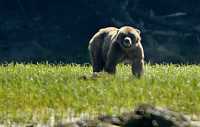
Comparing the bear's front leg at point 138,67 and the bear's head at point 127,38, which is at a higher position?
the bear's head at point 127,38

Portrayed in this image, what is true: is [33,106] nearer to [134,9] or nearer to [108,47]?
[108,47]

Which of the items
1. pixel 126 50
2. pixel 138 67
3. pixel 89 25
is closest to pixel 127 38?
pixel 126 50

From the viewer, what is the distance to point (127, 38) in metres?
19.4

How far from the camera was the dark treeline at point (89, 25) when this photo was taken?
63031 mm

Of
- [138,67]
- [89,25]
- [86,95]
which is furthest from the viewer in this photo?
[89,25]

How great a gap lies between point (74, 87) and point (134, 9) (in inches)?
1947

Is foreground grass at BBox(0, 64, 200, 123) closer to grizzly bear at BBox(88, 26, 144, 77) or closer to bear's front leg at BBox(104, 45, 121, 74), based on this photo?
grizzly bear at BBox(88, 26, 144, 77)

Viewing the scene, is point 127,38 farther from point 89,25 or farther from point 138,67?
point 89,25

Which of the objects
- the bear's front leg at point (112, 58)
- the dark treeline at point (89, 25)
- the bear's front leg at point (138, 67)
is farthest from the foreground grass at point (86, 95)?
the dark treeline at point (89, 25)

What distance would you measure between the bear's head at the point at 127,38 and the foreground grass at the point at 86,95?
9.84 ft

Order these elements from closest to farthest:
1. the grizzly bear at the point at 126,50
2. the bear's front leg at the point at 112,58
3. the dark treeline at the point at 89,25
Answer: the grizzly bear at the point at 126,50 → the bear's front leg at the point at 112,58 → the dark treeline at the point at 89,25

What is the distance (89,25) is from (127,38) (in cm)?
4592

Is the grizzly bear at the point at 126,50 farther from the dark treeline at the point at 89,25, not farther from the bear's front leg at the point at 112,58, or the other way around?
the dark treeline at the point at 89,25

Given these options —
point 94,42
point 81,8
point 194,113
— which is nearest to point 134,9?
point 81,8
